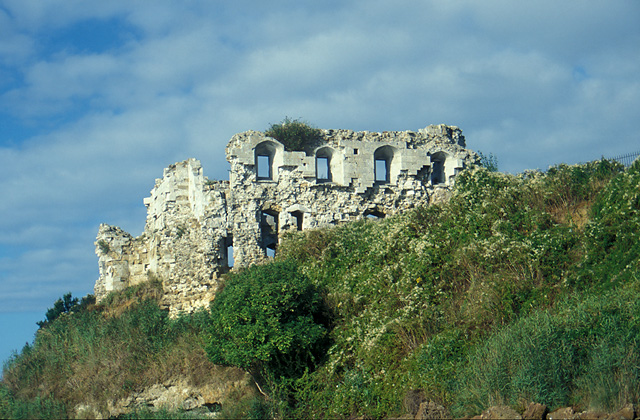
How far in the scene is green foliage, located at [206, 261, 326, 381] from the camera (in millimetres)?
16984

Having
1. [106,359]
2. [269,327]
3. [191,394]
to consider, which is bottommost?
[191,394]

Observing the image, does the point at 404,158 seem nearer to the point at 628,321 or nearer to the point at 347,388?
the point at 347,388

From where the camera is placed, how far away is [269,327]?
56.1 ft

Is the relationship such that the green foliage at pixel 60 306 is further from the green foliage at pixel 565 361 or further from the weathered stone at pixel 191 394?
the green foliage at pixel 565 361

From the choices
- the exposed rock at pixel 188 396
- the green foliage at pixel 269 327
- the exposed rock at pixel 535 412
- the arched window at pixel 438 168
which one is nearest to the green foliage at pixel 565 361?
the exposed rock at pixel 535 412

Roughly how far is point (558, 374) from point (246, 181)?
13351 mm

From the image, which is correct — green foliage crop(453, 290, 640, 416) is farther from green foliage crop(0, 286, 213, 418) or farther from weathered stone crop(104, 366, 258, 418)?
green foliage crop(0, 286, 213, 418)

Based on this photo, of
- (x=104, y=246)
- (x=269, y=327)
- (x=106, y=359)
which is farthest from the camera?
(x=104, y=246)

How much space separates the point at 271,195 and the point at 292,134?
7.31 feet

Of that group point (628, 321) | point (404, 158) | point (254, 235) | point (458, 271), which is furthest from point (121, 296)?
point (628, 321)

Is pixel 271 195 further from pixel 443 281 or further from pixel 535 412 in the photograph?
pixel 535 412

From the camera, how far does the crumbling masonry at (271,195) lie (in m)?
23.0

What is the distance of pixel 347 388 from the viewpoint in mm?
16094

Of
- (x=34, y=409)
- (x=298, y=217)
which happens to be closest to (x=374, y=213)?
(x=298, y=217)
